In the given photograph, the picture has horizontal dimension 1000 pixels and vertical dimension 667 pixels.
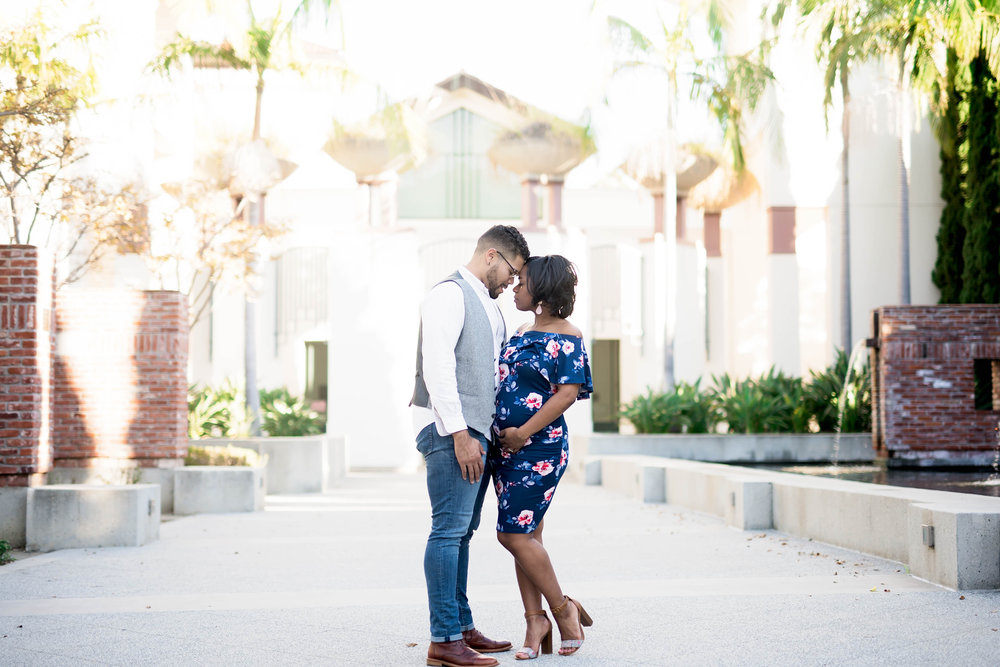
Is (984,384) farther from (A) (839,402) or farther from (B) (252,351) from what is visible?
(B) (252,351)

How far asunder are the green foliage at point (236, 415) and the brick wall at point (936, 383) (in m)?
8.77

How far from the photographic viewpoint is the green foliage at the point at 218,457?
12906 millimetres

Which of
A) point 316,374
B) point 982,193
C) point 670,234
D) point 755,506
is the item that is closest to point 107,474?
point 755,506

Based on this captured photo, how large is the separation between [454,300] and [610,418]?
1059 inches

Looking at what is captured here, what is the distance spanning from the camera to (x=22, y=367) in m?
9.05

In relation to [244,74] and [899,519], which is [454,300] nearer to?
[899,519]

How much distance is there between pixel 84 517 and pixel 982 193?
16.5 m

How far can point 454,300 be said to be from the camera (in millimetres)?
4551

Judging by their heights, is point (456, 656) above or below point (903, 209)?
below

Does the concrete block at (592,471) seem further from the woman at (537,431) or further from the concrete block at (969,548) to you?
the woman at (537,431)

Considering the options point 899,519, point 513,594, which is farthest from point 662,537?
point 513,594

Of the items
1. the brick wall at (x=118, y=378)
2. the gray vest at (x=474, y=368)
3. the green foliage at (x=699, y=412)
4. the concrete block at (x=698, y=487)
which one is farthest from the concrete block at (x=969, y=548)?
the green foliage at (x=699, y=412)

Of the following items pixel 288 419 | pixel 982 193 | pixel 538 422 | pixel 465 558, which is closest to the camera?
pixel 538 422

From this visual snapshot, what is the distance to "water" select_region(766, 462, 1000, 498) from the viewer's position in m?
10.2
